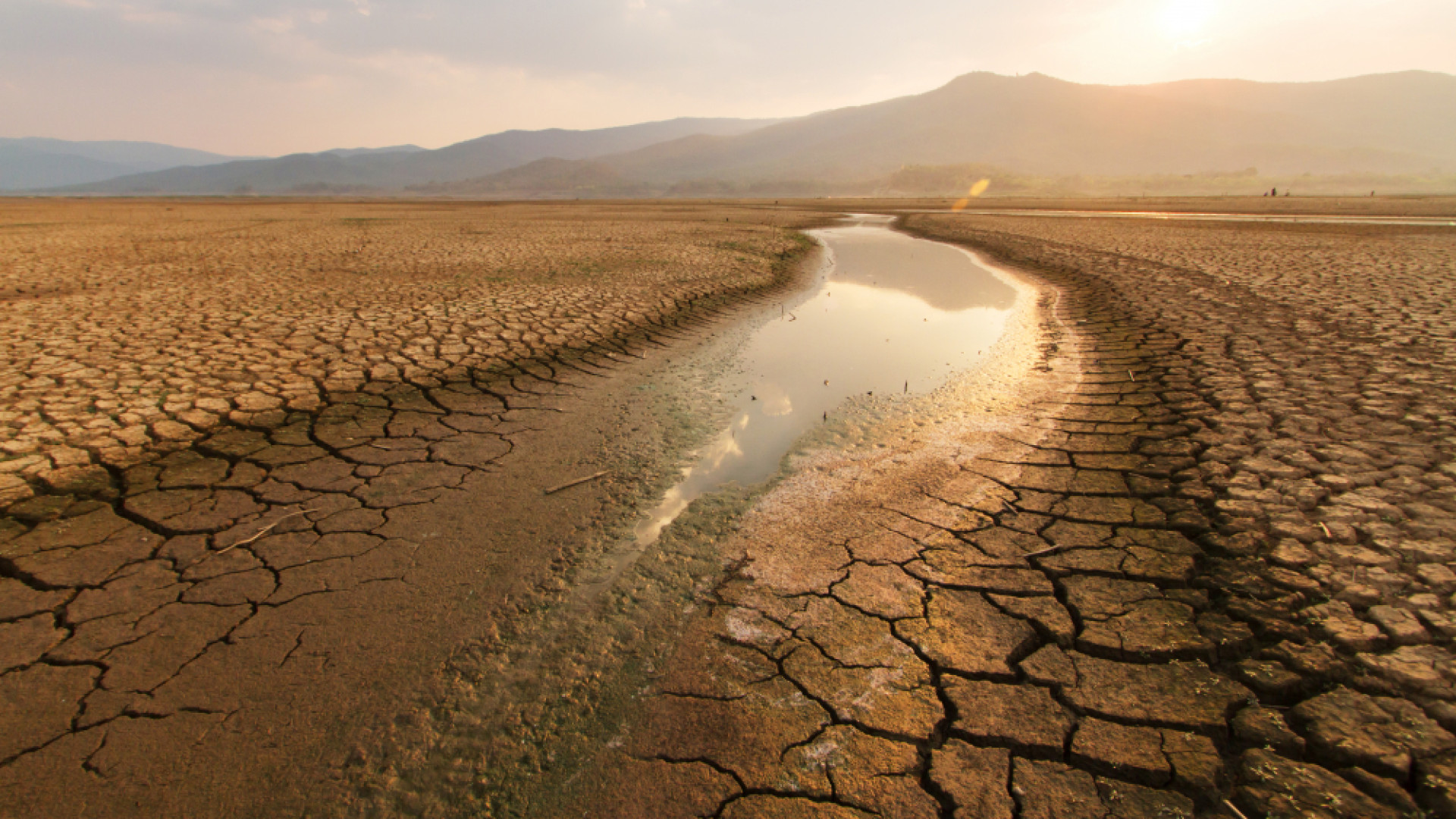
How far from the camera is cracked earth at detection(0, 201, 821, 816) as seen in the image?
167 cm

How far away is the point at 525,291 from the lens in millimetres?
7207

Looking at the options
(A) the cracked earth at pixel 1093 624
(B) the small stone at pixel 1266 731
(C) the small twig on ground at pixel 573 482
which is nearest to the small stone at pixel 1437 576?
(A) the cracked earth at pixel 1093 624

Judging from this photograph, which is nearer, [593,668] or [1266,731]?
[1266,731]

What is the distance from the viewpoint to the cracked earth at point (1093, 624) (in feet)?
4.85

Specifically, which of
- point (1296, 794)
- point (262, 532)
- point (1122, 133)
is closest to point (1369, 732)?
point (1296, 794)

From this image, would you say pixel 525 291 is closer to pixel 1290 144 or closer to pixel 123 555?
pixel 123 555

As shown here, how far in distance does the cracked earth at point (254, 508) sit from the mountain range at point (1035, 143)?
335ft

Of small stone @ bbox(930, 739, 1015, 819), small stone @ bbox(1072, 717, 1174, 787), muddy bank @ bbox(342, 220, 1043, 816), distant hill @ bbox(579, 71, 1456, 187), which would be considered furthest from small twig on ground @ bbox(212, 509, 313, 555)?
distant hill @ bbox(579, 71, 1456, 187)

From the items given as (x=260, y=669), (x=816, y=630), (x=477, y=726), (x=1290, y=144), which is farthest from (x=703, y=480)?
(x=1290, y=144)

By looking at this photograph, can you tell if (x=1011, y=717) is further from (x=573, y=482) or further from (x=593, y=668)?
(x=573, y=482)

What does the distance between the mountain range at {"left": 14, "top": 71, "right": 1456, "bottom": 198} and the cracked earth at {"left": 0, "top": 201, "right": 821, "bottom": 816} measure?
335ft

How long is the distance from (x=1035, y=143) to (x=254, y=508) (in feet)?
537

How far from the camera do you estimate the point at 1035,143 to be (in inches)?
5226

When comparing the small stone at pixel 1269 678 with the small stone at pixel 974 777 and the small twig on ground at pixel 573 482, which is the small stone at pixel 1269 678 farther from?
the small twig on ground at pixel 573 482
